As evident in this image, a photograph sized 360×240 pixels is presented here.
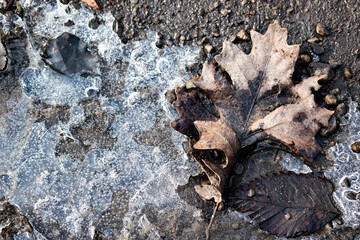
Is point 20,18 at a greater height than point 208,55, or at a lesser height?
greater

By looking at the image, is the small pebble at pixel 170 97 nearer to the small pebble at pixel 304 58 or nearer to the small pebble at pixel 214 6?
the small pebble at pixel 214 6

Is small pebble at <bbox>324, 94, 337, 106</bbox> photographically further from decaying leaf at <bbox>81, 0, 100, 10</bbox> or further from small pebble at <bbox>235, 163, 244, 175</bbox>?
decaying leaf at <bbox>81, 0, 100, 10</bbox>

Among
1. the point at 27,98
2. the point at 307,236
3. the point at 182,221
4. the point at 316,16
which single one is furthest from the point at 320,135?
the point at 27,98

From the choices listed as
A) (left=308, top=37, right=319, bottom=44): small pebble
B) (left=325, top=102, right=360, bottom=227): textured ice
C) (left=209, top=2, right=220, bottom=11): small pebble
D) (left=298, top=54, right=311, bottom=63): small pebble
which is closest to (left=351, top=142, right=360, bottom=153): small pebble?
(left=325, top=102, right=360, bottom=227): textured ice

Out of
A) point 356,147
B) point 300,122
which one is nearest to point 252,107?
point 300,122

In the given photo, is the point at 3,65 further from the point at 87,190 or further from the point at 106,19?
the point at 87,190

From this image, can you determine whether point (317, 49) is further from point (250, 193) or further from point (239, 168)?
point (250, 193)
